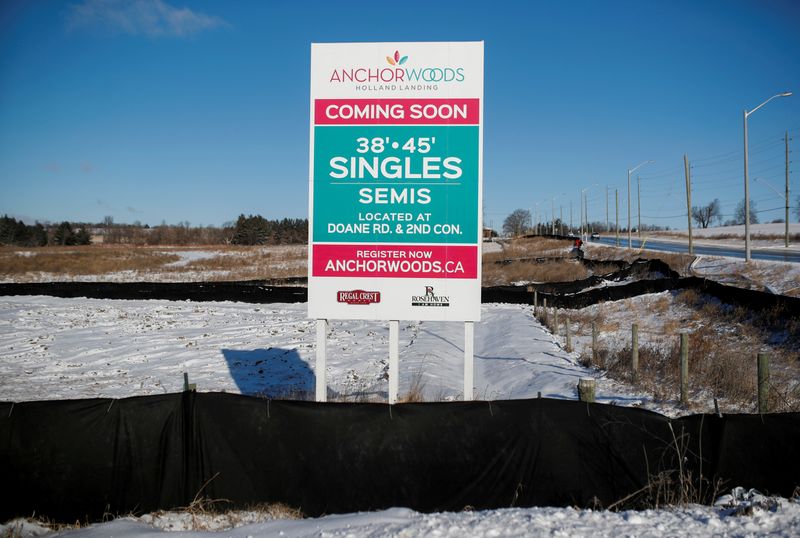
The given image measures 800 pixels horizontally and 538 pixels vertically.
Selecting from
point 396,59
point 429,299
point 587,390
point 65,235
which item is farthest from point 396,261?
point 65,235

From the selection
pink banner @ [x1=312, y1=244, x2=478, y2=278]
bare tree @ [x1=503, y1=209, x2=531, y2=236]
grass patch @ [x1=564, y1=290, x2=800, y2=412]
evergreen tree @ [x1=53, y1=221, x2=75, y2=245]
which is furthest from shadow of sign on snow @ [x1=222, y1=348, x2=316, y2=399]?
bare tree @ [x1=503, y1=209, x2=531, y2=236]

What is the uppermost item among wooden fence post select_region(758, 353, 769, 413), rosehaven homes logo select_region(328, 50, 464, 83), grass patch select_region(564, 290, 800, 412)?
rosehaven homes logo select_region(328, 50, 464, 83)

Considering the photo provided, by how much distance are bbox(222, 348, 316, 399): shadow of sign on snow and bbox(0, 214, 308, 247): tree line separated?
122782mm

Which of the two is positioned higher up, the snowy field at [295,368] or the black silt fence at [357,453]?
the black silt fence at [357,453]

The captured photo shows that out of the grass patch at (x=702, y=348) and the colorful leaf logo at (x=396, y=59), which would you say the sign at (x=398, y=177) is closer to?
the colorful leaf logo at (x=396, y=59)

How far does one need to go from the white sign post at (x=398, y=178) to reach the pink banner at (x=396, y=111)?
0.01 m

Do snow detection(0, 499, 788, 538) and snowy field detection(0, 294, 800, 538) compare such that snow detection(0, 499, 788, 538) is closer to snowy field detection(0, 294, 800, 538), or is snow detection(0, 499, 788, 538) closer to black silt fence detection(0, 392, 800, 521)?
snowy field detection(0, 294, 800, 538)

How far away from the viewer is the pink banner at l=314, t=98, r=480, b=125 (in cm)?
719

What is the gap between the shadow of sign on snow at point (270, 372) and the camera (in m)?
11.6

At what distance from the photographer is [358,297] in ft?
24.4

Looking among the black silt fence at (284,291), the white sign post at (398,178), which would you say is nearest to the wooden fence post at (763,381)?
the white sign post at (398,178)

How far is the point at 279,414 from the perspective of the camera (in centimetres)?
558

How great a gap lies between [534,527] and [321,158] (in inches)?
199

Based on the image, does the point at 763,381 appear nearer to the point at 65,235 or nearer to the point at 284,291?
the point at 284,291
